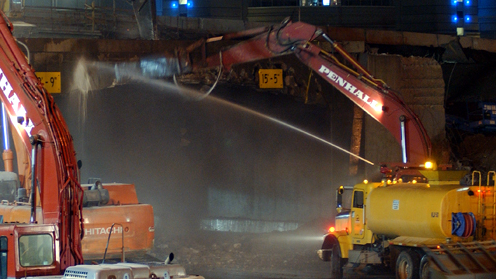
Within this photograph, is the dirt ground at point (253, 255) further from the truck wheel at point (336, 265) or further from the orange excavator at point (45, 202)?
the orange excavator at point (45, 202)

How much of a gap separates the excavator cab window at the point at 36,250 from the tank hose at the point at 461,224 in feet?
25.4

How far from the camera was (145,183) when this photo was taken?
2670 cm

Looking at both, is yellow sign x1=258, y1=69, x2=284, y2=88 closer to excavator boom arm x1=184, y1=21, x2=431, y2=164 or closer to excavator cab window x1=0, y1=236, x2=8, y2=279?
excavator boom arm x1=184, y1=21, x2=431, y2=164

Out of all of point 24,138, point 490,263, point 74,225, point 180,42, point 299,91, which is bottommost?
point 490,263

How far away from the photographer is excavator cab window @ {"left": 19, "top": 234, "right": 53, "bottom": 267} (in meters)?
9.02

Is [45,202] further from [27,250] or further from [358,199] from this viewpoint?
[358,199]

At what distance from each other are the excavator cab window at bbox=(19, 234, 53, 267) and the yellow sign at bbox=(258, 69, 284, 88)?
13.0 m

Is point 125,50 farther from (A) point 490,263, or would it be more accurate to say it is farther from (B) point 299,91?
(A) point 490,263

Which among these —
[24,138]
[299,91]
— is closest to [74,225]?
[24,138]

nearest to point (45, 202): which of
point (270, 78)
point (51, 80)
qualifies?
point (51, 80)

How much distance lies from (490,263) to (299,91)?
10.3 meters

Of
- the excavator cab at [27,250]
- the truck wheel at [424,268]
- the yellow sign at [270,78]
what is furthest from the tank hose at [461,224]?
the yellow sign at [270,78]

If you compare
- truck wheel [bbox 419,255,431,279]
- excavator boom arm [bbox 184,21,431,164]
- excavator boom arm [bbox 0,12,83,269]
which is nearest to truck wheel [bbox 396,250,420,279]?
truck wheel [bbox 419,255,431,279]

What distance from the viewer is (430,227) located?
42.9 feet
